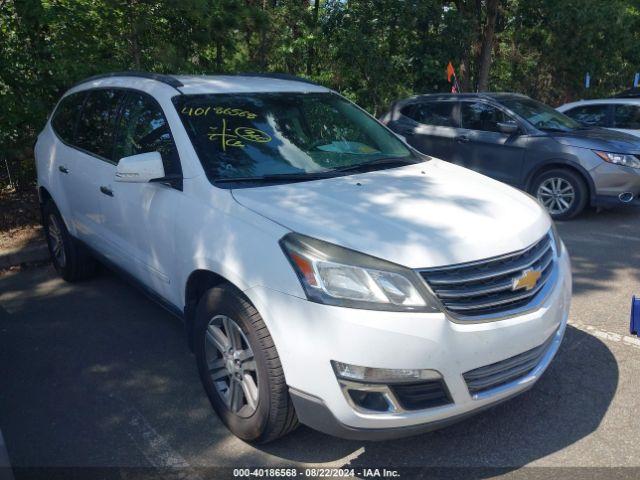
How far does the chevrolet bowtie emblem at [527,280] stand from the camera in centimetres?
281

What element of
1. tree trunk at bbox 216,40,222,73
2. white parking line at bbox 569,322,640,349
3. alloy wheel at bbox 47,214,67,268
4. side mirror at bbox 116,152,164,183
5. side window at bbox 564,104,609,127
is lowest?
white parking line at bbox 569,322,640,349

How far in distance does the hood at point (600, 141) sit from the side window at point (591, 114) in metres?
1.69

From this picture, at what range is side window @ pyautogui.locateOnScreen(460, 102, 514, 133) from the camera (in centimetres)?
832

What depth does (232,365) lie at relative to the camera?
304 centimetres

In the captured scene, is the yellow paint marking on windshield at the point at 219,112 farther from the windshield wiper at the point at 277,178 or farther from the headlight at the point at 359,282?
the headlight at the point at 359,282

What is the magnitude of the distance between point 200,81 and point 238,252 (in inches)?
69.4

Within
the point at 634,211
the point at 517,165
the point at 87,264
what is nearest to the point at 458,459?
the point at 87,264

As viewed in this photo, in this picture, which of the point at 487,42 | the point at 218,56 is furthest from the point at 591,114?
the point at 218,56

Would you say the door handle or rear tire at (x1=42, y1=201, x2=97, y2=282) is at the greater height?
the door handle

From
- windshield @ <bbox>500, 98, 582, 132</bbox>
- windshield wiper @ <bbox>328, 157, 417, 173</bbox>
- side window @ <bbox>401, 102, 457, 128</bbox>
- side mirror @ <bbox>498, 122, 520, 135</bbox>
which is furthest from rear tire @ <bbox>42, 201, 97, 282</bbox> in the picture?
windshield @ <bbox>500, 98, 582, 132</bbox>

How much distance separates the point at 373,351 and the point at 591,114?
343 inches

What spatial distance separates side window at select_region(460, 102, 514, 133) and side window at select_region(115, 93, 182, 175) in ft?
18.3

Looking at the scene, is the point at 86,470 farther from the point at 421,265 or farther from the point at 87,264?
the point at 87,264

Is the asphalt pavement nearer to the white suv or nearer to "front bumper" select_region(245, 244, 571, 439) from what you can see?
the white suv
